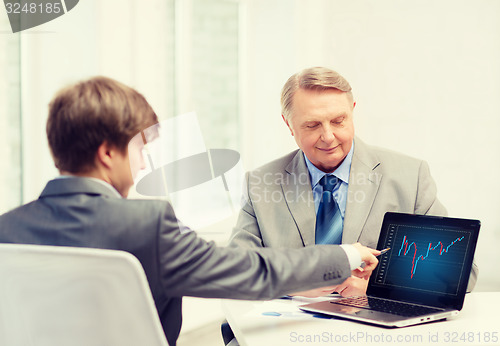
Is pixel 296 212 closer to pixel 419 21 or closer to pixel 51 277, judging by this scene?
pixel 51 277

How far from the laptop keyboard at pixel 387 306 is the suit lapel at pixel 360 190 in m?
0.35

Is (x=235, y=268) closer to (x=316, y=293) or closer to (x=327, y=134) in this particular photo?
(x=316, y=293)

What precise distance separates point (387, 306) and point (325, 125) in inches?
28.6

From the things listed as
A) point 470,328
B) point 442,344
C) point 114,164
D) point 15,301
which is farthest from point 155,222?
point 470,328

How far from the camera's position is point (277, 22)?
3.89 meters

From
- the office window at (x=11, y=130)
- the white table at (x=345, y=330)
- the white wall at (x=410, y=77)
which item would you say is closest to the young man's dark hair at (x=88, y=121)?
the white table at (x=345, y=330)

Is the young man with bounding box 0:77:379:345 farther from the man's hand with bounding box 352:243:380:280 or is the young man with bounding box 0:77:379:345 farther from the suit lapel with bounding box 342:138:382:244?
the suit lapel with bounding box 342:138:382:244

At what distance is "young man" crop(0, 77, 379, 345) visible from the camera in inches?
42.3

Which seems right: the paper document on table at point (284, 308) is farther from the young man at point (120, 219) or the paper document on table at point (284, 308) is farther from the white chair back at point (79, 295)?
the white chair back at point (79, 295)

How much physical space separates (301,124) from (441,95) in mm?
2045

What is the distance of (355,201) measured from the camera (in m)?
1.96

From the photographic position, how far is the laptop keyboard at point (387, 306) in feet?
4.68

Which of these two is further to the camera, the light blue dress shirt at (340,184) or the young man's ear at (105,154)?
the light blue dress shirt at (340,184)

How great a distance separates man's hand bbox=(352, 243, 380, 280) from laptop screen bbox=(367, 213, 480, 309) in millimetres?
56
